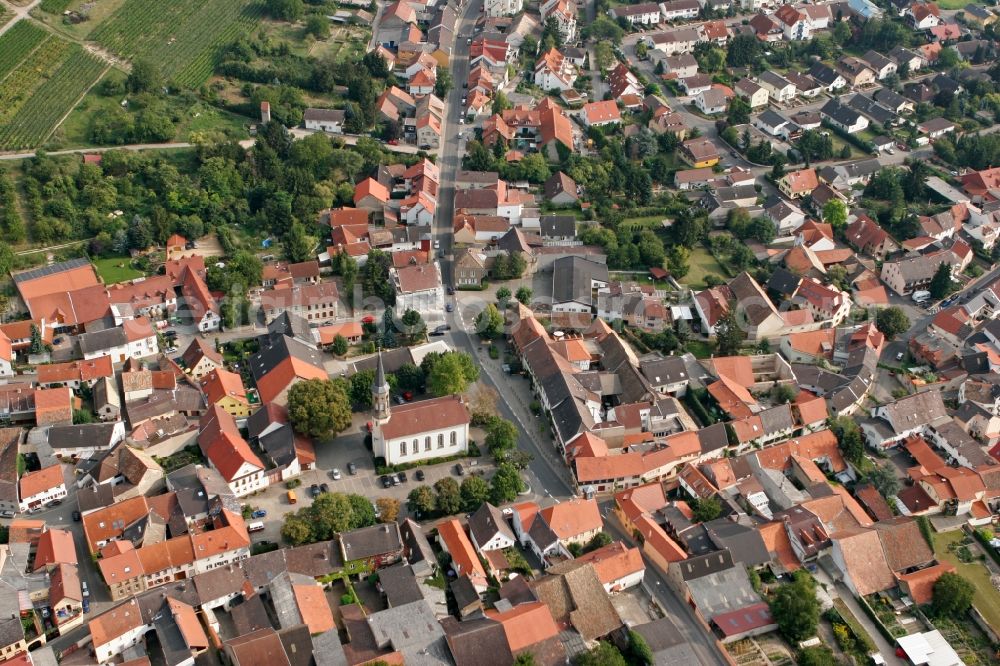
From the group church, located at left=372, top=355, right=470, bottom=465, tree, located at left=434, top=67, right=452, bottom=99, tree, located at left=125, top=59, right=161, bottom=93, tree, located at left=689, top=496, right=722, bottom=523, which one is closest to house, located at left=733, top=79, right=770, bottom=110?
tree, located at left=434, top=67, right=452, bottom=99

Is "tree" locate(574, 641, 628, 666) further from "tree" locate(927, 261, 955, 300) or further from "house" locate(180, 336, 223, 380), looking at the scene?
"tree" locate(927, 261, 955, 300)

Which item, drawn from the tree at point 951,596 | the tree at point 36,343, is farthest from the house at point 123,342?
the tree at point 951,596

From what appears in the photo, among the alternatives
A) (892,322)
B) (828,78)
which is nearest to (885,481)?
(892,322)

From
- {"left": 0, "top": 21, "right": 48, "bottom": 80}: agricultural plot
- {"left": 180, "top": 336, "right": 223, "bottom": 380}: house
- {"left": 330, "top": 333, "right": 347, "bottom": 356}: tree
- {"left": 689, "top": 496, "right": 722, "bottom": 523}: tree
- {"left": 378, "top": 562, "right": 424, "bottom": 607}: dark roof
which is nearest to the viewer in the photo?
{"left": 378, "top": 562, "right": 424, "bottom": 607}: dark roof

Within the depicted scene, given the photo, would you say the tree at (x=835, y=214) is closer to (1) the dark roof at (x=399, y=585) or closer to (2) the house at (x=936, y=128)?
(2) the house at (x=936, y=128)

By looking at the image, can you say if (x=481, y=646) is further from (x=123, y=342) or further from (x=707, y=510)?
(x=123, y=342)

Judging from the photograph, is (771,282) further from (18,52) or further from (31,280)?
(18,52)
